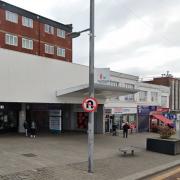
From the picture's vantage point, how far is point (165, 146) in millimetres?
21250

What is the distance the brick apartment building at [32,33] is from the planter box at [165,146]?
28.9 meters

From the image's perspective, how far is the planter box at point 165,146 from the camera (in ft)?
68.7

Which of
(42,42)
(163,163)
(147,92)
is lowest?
(163,163)

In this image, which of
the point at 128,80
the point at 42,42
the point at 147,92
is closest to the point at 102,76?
the point at 128,80

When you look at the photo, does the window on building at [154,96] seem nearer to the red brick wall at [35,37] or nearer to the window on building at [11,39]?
the red brick wall at [35,37]

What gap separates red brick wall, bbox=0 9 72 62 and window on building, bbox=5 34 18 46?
505mm

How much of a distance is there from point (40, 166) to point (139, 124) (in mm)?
28996

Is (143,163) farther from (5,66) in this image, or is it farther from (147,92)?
(147,92)

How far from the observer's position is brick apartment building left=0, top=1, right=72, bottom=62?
4933 centimetres

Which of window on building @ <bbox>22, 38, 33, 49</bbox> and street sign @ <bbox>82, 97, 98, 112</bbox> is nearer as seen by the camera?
street sign @ <bbox>82, 97, 98, 112</bbox>

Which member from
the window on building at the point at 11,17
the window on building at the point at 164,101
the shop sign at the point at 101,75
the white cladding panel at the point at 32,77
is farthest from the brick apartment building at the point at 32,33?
the white cladding panel at the point at 32,77

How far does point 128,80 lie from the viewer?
1570 inches

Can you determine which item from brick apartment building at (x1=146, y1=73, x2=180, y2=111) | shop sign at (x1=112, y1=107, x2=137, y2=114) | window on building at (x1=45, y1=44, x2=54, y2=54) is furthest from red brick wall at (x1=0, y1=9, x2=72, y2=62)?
shop sign at (x1=112, y1=107, x2=137, y2=114)

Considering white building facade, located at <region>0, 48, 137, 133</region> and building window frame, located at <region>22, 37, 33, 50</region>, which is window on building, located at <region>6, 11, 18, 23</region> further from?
white building facade, located at <region>0, 48, 137, 133</region>
